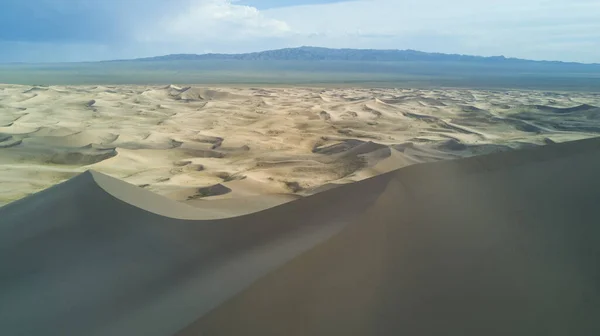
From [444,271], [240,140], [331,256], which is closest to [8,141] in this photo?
[240,140]

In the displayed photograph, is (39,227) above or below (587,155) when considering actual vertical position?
below

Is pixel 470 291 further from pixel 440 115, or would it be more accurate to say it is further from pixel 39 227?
pixel 440 115

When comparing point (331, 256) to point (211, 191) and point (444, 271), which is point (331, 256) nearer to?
point (444, 271)

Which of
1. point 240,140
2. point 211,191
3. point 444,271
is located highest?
point 444,271

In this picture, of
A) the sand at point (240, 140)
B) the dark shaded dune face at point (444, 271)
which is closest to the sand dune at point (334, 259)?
the dark shaded dune face at point (444, 271)


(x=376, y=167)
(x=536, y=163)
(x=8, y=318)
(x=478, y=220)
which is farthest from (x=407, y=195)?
(x=376, y=167)

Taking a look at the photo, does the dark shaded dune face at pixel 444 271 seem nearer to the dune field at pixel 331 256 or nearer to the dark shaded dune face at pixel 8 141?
the dune field at pixel 331 256

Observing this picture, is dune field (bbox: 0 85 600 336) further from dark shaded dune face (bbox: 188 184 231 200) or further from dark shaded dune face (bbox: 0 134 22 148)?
dark shaded dune face (bbox: 0 134 22 148)
